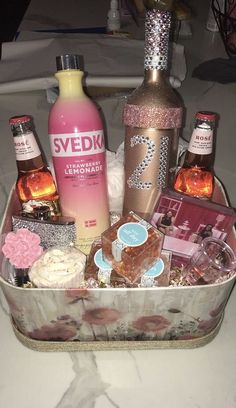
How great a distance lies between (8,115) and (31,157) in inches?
19.5

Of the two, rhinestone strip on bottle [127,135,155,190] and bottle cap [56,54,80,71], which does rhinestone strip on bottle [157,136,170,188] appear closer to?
rhinestone strip on bottle [127,135,155,190]

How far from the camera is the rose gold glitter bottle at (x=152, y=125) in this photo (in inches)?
17.5

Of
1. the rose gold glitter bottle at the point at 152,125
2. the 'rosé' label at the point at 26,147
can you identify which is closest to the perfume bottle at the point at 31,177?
the 'rosé' label at the point at 26,147

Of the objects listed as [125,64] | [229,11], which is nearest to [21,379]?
A: [125,64]

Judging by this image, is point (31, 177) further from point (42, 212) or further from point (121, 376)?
Answer: point (121, 376)

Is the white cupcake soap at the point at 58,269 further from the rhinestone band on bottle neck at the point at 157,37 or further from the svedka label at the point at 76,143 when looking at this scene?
the rhinestone band on bottle neck at the point at 157,37

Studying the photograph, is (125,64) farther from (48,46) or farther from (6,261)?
(6,261)

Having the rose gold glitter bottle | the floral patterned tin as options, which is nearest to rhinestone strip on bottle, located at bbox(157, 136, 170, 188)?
the rose gold glitter bottle

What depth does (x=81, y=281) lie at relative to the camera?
→ 1.46ft

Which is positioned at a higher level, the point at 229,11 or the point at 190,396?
the point at 229,11

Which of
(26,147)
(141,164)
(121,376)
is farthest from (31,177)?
(121,376)

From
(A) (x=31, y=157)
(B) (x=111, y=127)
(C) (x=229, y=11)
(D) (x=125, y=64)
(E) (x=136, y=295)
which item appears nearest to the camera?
(E) (x=136, y=295)

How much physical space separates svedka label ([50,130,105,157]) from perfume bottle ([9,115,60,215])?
4 centimetres

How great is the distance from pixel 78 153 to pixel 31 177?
10 cm
